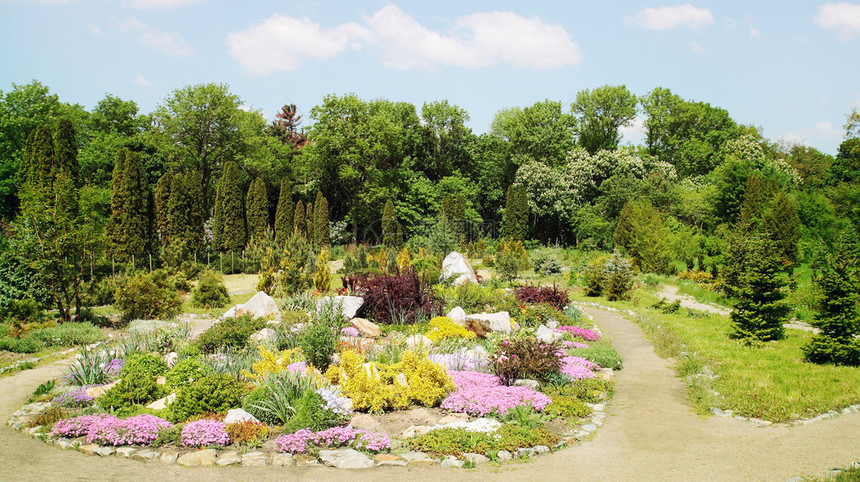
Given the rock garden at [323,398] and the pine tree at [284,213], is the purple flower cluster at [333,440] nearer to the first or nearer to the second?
the rock garden at [323,398]

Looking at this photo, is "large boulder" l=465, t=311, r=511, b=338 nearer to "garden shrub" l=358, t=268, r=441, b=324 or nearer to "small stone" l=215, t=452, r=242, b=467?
"garden shrub" l=358, t=268, r=441, b=324

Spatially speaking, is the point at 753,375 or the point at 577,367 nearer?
the point at 753,375

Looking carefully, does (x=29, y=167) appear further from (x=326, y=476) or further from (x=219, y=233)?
(x=326, y=476)

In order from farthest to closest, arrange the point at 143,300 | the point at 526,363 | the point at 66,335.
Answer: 1. the point at 143,300
2. the point at 66,335
3. the point at 526,363

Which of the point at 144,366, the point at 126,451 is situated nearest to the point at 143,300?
the point at 144,366

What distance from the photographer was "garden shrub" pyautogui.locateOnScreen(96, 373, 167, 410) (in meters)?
6.80

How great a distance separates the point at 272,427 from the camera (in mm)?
6320

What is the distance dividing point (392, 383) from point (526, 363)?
206 cm

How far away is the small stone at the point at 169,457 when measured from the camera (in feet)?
18.0

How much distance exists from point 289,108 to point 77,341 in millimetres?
47751

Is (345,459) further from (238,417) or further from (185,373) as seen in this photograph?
(185,373)

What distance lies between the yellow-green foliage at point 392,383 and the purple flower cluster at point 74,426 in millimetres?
2874

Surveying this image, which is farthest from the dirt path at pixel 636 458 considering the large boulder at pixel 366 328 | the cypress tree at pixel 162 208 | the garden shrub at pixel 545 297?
the cypress tree at pixel 162 208

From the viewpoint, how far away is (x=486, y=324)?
448 inches
